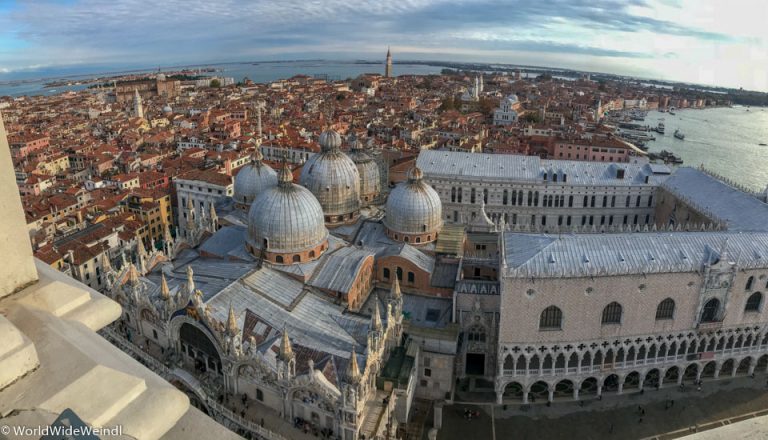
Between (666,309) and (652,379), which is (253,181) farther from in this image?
(652,379)

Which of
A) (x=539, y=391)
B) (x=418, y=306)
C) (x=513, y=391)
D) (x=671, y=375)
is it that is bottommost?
(x=539, y=391)

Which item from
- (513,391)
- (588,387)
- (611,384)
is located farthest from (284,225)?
(611,384)

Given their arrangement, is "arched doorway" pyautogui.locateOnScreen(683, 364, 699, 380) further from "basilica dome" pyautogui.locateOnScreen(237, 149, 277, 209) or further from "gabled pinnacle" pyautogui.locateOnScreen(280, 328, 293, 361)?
"basilica dome" pyautogui.locateOnScreen(237, 149, 277, 209)

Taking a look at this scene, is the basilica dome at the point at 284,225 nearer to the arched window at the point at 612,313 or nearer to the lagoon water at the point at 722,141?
the arched window at the point at 612,313

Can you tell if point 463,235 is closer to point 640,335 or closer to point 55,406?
point 640,335

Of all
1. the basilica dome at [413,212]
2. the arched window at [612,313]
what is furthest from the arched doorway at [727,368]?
the basilica dome at [413,212]

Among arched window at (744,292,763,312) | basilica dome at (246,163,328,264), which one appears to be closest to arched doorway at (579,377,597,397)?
arched window at (744,292,763,312)

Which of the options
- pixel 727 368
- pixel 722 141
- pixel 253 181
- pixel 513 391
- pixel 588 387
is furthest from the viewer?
pixel 722 141
